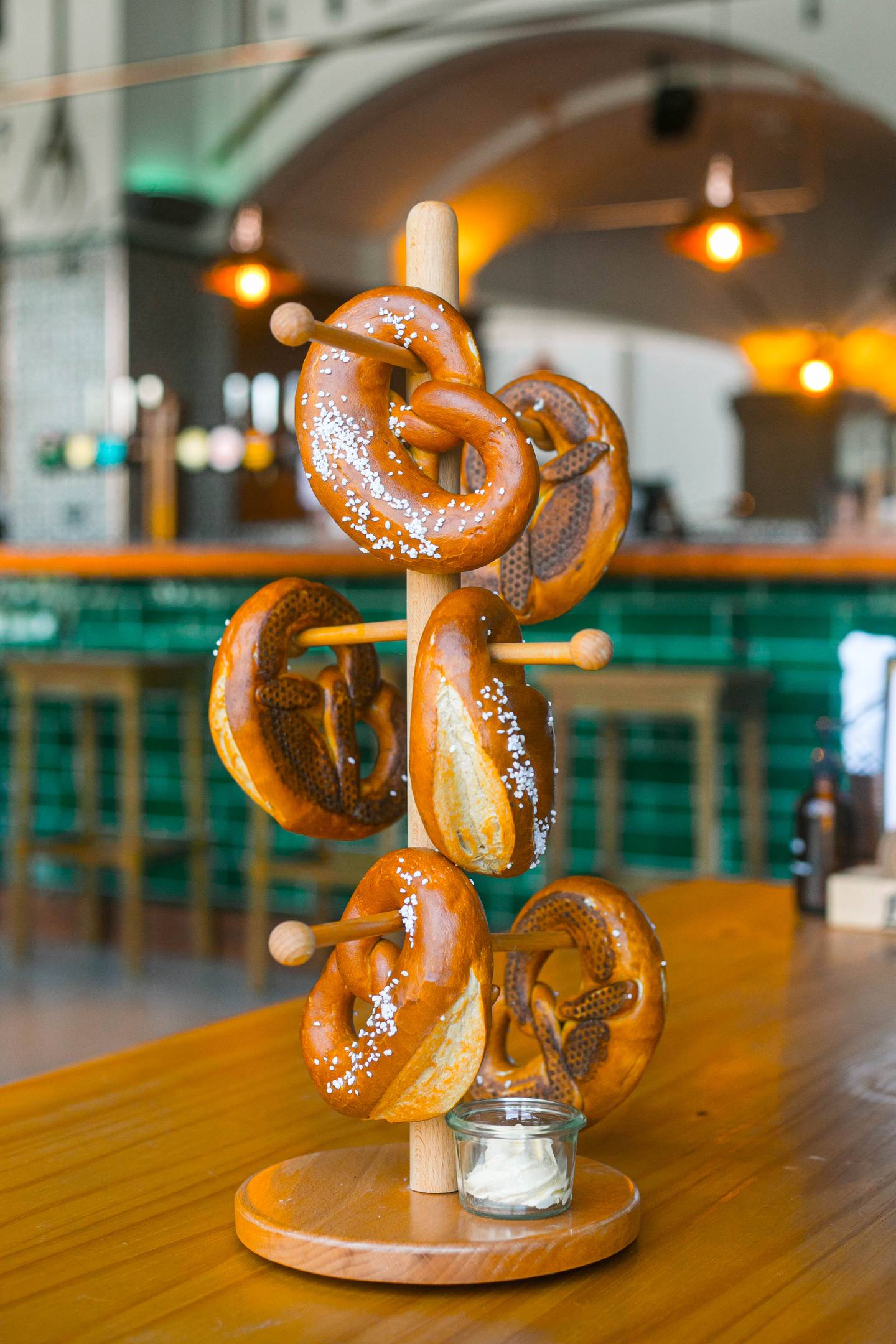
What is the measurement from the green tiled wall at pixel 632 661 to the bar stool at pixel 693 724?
0.05 meters

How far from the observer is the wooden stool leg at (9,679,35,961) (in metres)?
4.55

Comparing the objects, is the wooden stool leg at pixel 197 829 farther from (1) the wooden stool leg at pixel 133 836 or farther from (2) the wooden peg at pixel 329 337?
(2) the wooden peg at pixel 329 337

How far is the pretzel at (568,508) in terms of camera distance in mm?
852

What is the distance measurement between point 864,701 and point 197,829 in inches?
129

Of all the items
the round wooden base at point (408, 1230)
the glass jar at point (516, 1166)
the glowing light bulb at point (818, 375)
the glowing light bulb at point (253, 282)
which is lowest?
the round wooden base at point (408, 1230)

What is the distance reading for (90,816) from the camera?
4906mm

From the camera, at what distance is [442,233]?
2.60 ft

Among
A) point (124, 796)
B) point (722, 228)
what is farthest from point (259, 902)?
point (722, 228)

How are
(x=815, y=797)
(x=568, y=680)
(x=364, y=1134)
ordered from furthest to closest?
(x=568, y=680), (x=815, y=797), (x=364, y=1134)

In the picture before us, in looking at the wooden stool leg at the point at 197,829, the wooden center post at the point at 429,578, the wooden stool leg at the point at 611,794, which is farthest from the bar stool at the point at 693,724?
the wooden center post at the point at 429,578

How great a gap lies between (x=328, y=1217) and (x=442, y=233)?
0.49 metres

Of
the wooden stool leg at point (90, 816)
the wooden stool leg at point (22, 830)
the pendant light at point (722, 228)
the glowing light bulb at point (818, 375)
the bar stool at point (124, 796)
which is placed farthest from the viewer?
the glowing light bulb at point (818, 375)

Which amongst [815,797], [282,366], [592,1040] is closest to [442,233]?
[592,1040]

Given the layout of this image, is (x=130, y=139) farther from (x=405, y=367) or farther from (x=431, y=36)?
(x=405, y=367)
